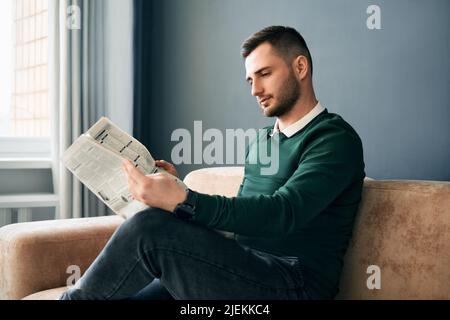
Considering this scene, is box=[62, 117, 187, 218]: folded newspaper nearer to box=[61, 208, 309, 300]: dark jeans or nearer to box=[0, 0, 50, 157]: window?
box=[61, 208, 309, 300]: dark jeans

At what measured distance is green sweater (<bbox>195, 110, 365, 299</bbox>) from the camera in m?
1.12

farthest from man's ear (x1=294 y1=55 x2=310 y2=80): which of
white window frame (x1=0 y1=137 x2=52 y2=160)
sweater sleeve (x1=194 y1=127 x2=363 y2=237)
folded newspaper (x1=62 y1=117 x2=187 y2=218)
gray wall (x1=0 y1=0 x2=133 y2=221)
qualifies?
white window frame (x1=0 y1=137 x2=52 y2=160)

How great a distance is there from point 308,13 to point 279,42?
0.58m

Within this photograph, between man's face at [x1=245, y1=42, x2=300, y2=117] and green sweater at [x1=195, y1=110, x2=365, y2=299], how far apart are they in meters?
0.10

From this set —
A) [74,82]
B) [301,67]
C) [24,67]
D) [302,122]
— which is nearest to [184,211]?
[302,122]

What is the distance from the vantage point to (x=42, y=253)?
1.54 metres

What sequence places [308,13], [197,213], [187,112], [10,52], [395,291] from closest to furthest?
[197,213] < [395,291] < [308,13] < [187,112] < [10,52]

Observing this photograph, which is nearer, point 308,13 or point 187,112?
point 308,13

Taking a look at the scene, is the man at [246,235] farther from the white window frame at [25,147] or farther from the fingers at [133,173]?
the white window frame at [25,147]

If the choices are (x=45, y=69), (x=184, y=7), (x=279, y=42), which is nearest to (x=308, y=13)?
(x=279, y=42)

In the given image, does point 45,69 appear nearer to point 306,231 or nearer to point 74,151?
point 74,151

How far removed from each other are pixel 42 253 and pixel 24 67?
165 cm

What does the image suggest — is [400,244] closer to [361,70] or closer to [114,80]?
[361,70]
